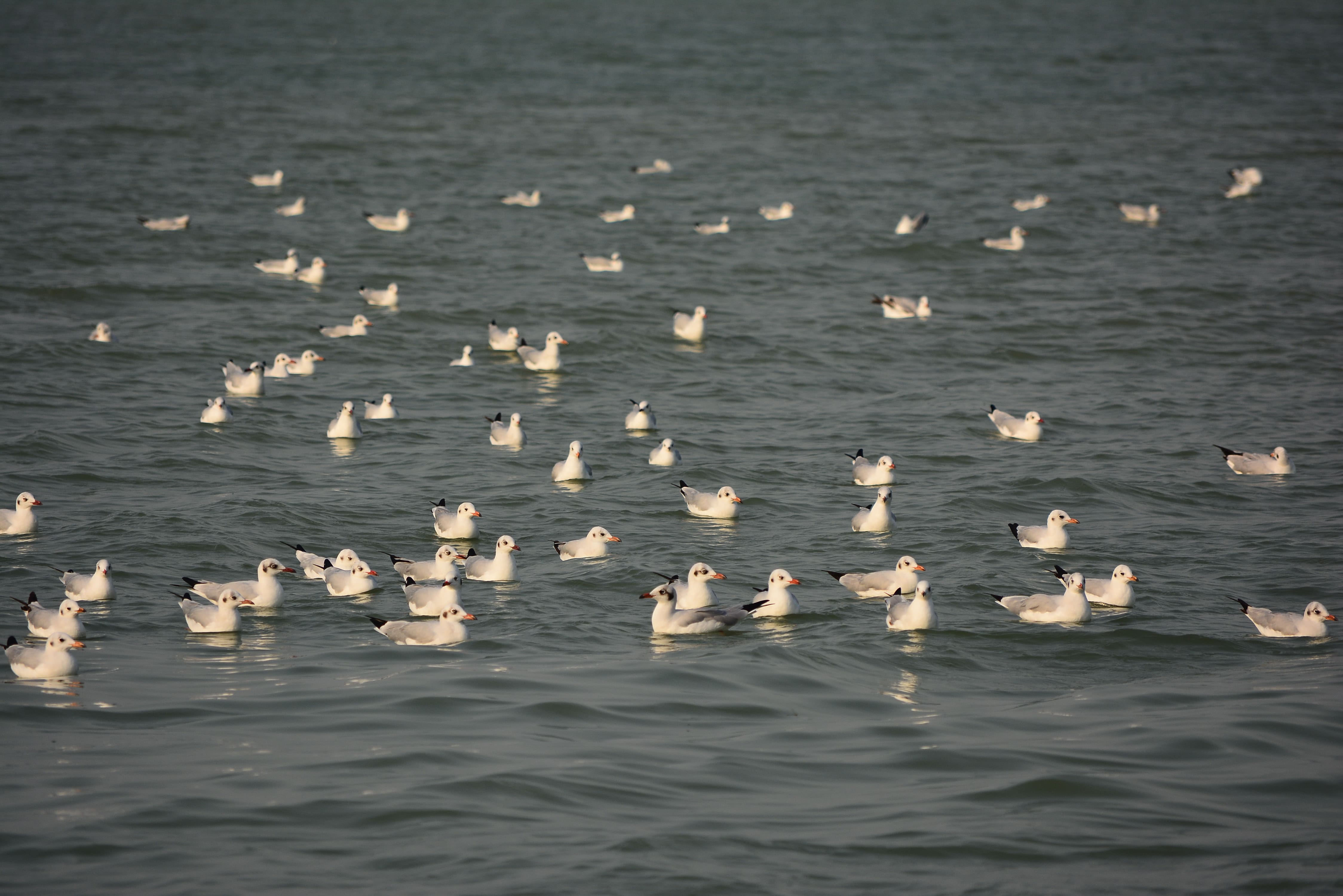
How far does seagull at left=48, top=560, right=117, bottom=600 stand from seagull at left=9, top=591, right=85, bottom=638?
1.80 ft

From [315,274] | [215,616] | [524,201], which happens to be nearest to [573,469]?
[215,616]

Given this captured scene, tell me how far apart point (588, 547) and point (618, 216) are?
19.9m

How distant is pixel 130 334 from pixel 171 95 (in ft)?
85.0

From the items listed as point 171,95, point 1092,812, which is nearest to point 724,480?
point 1092,812

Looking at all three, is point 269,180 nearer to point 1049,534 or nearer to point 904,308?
point 904,308

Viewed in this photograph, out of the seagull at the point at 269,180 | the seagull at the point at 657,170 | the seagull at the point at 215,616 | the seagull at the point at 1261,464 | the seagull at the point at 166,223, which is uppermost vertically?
the seagull at the point at 657,170

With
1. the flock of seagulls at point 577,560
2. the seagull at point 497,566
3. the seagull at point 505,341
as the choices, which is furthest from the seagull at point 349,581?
the seagull at point 505,341

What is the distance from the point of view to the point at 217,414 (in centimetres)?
1964

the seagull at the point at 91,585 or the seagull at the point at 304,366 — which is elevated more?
the seagull at the point at 304,366

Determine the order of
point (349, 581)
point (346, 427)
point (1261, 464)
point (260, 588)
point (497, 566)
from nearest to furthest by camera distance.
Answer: point (260, 588) → point (349, 581) → point (497, 566) → point (1261, 464) → point (346, 427)

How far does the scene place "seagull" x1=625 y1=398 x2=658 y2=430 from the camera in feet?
64.8

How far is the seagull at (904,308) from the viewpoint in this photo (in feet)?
86.1

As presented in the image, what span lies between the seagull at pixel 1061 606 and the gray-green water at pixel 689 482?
11.5 inches

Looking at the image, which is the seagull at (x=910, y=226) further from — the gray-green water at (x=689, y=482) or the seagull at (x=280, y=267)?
the seagull at (x=280, y=267)
